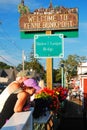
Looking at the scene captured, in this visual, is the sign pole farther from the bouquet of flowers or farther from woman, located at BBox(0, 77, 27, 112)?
woman, located at BBox(0, 77, 27, 112)

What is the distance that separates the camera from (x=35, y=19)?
1293cm

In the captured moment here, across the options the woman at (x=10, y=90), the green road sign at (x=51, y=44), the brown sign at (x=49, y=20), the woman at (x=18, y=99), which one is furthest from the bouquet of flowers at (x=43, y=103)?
the brown sign at (x=49, y=20)

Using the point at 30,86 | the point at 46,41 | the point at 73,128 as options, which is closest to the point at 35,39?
the point at 46,41

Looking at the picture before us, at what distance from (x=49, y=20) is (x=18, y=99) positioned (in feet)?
21.9

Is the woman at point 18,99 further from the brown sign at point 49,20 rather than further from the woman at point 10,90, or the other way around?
the brown sign at point 49,20

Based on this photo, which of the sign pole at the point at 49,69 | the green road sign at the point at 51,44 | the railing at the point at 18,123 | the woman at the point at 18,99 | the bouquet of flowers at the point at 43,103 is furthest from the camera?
the sign pole at the point at 49,69

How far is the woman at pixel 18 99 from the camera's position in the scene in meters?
6.44

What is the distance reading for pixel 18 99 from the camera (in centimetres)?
655

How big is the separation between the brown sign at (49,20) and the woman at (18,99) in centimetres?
610

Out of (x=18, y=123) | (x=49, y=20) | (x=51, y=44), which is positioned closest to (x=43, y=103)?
(x=18, y=123)

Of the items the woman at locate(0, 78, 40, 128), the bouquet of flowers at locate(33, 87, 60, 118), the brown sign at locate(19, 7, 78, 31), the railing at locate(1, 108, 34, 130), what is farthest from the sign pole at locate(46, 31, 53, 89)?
the railing at locate(1, 108, 34, 130)

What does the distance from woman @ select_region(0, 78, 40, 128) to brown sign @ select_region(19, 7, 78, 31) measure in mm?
6100

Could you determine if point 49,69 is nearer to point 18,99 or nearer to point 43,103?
point 43,103

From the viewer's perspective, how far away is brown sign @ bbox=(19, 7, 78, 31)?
42.3 ft
